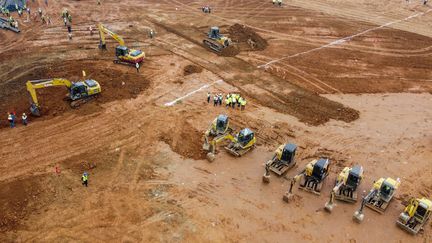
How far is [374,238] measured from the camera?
690 inches

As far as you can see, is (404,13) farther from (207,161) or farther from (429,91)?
(207,161)

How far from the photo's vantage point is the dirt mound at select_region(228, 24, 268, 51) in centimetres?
3784

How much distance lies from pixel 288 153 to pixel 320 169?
2.13 metres

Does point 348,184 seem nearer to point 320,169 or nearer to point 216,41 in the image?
point 320,169

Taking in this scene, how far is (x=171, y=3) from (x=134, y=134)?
1273 inches

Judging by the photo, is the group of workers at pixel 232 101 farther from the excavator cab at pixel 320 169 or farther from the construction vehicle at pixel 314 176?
the excavator cab at pixel 320 169

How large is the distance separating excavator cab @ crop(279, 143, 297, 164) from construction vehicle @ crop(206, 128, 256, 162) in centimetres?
231

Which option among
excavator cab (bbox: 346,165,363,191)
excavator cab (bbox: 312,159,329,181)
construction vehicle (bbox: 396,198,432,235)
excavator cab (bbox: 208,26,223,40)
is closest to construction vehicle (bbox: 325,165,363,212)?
excavator cab (bbox: 346,165,363,191)

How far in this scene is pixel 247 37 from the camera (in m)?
39.3

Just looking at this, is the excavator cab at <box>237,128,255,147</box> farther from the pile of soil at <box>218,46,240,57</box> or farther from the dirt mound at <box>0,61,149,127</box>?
the pile of soil at <box>218,46,240,57</box>

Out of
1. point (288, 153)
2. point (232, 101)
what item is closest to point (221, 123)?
point (232, 101)

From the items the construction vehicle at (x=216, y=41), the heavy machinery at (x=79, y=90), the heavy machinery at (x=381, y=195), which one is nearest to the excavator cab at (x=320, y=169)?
the heavy machinery at (x=381, y=195)

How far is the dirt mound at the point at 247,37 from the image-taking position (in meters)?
37.8

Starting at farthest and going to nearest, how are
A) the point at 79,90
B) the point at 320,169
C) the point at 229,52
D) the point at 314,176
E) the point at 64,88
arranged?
the point at 229,52
the point at 64,88
the point at 79,90
the point at 314,176
the point at 320,169
